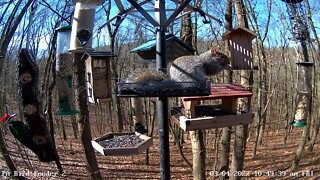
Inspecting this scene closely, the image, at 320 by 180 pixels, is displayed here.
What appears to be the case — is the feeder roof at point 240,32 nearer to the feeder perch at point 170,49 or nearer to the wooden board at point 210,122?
the feeder perch at point 170,49

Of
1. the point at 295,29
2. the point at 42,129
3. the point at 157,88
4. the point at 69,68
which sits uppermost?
the point at 295,29

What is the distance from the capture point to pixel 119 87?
2.27 metres

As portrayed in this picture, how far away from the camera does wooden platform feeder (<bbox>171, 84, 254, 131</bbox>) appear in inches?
111

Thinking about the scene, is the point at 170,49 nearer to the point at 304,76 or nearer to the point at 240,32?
the point at 240,32

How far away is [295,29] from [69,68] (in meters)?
2.82

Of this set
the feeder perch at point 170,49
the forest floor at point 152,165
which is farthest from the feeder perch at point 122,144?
the forest floor at point 152,165

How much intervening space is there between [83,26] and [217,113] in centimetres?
166

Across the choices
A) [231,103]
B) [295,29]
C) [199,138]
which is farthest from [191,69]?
[199,138]

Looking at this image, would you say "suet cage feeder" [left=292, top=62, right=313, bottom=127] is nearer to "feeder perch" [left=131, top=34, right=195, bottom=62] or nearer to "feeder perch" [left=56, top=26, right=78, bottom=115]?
"feeder perch" [left=131, top=34, right=195, bottom=62]

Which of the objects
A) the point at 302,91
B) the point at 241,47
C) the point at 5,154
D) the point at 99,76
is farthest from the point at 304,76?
the point at 5,154

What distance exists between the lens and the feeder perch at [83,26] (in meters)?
2.64

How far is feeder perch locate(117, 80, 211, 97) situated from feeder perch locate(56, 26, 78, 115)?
1178 millimetres

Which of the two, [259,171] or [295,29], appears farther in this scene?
[259,171]

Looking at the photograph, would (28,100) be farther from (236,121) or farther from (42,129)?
(236,121)
